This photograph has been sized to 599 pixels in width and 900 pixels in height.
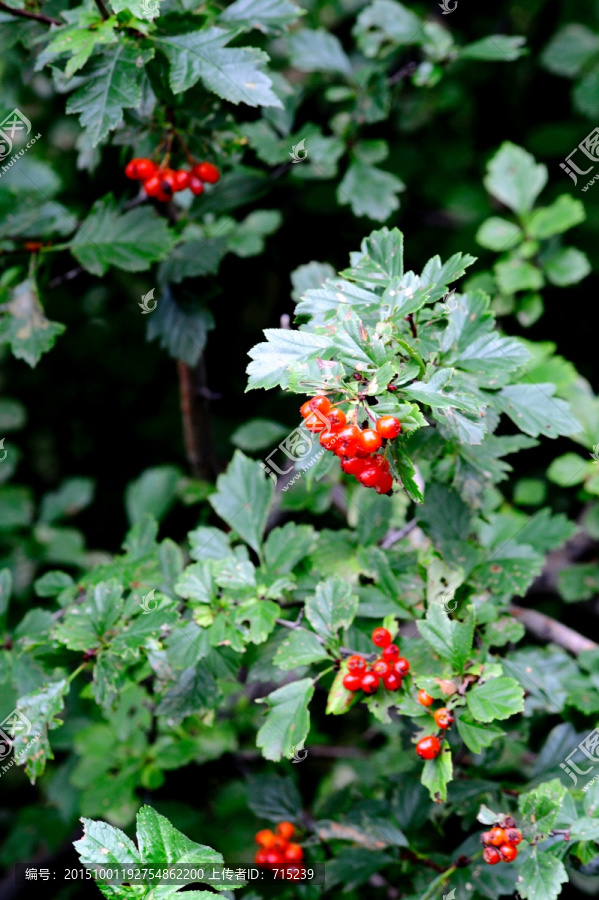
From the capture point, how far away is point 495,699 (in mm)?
1284

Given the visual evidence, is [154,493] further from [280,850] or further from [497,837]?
[497,837]

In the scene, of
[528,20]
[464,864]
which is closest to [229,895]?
[464,864]

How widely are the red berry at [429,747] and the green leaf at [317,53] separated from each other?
1.94m

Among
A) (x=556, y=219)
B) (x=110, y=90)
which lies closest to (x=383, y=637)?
(x=110, y=90)

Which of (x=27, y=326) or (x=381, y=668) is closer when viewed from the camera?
(x=381, y=668)

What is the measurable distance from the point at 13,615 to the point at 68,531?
48 centimetres

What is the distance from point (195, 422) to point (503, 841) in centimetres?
144

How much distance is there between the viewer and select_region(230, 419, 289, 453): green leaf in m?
2.31

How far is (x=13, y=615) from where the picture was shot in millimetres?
2820

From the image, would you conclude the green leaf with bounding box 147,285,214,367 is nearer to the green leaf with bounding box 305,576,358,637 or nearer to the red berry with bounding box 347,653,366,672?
the green leaf with bounding box 305,576,358,637

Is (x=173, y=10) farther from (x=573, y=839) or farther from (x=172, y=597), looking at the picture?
(x=573, y=839)

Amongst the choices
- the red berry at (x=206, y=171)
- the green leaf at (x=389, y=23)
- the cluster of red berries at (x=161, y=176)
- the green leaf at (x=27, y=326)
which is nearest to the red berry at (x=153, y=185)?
the cluster of red berries at (x=161, y=176)

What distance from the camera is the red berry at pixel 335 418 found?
1.17 metres

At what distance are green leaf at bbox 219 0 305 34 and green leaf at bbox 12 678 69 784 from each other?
1.54 meters
